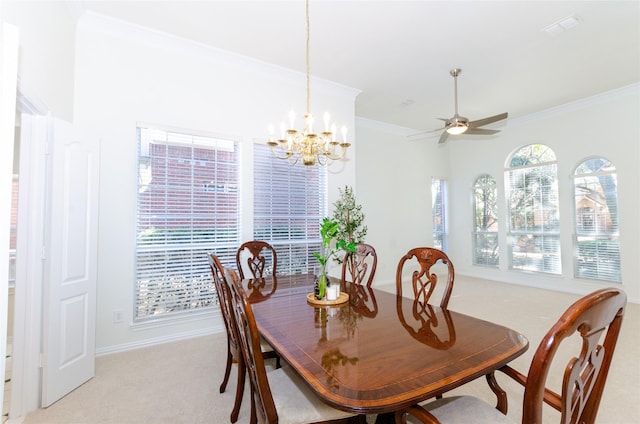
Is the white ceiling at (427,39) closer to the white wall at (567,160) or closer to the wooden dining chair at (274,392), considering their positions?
the white wall at (567,160)

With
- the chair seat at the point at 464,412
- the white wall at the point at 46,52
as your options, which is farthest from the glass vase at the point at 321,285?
the white wall at the point at 46,52

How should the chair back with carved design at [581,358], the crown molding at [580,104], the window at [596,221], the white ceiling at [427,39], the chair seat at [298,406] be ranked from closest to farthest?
the chair back with carved design at [581,358] < the chair seat at [298,406] < the white ceiling at [427,39] < the crown molding at [580,104] < the window at [596,221]

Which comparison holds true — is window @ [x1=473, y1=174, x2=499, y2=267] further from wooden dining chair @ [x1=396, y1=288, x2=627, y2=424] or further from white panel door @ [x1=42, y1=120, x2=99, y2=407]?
white panel door @ [x1=42, y1=120, x2=99, y2=407]

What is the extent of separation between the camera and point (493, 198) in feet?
21.4

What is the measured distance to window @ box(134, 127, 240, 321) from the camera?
310 centimetres

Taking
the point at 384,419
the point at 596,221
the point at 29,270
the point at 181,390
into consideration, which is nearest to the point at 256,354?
the point at 384,419

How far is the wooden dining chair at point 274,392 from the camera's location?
115 cm

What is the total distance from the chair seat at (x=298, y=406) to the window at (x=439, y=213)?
617 centimetres

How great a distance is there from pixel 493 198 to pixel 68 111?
7271 millimetres

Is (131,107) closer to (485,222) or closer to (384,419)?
(384,419)

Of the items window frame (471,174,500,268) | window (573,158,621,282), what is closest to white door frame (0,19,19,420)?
window (573,158,621,282)

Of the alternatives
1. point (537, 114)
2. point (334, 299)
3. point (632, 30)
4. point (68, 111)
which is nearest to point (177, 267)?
point (68, 111)

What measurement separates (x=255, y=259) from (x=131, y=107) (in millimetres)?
2057

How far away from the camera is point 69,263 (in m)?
2.29
